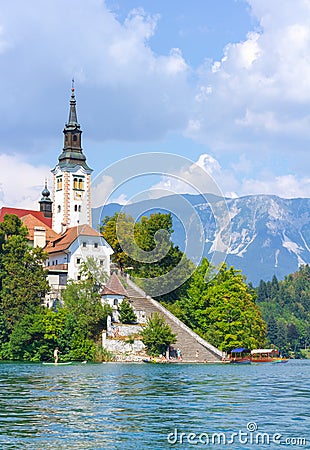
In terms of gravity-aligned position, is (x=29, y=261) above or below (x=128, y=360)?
above

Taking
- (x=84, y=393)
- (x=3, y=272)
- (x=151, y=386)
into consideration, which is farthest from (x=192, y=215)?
(x=84, y=393)

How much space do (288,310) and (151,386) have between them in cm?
14113

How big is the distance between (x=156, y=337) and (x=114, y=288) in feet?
25.2

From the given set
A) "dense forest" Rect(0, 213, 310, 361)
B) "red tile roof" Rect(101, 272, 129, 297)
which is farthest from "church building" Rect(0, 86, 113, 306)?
"red tile roof" Rect(101, 272, 129, 297)

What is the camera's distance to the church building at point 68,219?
3137 inches

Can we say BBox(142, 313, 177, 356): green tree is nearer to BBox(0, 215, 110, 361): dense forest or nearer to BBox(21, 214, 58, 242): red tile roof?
BBox(0, 215, 110, 361): dense forest

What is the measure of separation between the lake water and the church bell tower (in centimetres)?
5319

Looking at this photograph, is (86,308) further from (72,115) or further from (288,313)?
(288,313)

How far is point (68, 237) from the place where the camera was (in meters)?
82.8

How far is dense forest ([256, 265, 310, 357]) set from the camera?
474 ft

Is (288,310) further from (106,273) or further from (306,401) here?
(306,401)

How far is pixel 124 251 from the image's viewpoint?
81812 millimetres

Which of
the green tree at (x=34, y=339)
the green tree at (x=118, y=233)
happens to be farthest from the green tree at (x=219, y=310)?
the green tree at (x=34, y=339)

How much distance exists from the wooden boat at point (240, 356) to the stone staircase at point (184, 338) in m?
1.89
